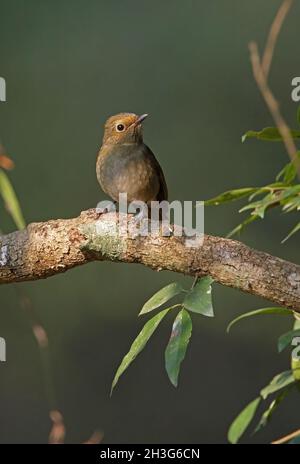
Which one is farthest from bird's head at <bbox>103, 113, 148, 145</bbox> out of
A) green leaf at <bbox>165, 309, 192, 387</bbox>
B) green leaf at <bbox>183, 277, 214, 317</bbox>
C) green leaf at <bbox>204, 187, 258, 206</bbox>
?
green leaf at <bbox>165, 309, 192, 387</bbox>

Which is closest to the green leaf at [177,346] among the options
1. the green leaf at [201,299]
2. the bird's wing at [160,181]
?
the green leaf at [201,299]

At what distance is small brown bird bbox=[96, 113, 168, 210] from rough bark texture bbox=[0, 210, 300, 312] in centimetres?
71

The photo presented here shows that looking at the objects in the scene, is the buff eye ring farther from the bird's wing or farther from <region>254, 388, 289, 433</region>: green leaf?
<region>254, 388, 289, 433</region>: green leaf

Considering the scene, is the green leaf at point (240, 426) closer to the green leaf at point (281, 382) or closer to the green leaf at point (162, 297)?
the green leaf at point (281, 382)

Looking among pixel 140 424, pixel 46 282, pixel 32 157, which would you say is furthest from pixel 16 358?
pixel 32 157

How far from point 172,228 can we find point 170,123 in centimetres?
310

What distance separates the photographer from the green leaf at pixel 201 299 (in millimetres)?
1780

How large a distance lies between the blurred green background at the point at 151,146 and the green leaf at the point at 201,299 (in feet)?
9.65

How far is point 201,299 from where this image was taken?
183cm

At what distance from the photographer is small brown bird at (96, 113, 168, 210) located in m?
3.01

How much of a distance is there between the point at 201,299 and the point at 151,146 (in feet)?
11.1

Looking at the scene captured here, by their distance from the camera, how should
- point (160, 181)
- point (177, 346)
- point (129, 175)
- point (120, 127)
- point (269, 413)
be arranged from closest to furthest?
point (177, 346)
point (269, 413)
point (129, 175)
point (160, 181)
point (120, 127)

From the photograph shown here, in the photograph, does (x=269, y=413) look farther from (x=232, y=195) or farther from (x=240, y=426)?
(x=232, y=195)

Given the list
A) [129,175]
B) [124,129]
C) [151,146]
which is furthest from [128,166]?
[151,146]
